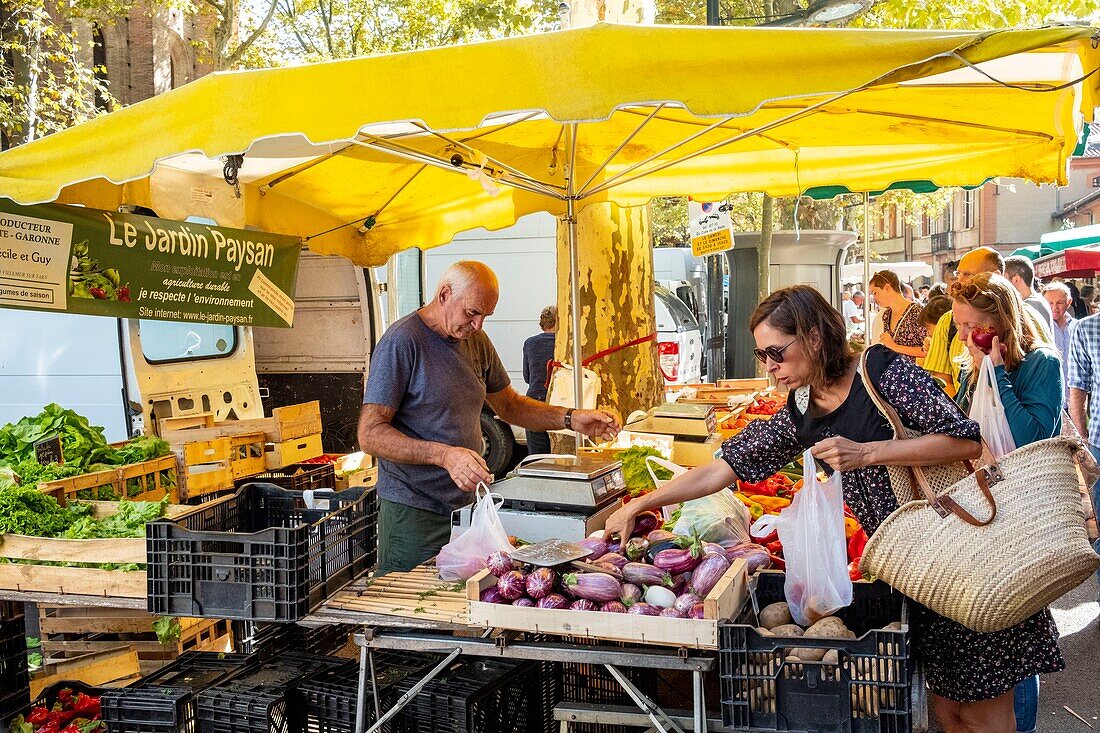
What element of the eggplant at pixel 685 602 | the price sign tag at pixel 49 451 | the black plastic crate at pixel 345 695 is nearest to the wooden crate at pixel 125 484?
the price sign tag at pixel 49 451

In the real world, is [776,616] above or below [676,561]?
below

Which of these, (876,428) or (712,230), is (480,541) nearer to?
(876,428)

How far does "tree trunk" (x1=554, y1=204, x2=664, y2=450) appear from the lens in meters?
7.57

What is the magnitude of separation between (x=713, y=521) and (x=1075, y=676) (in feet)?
10.6

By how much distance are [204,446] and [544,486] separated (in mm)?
2776

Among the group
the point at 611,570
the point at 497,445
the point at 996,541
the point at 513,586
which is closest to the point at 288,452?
the point at 513,586

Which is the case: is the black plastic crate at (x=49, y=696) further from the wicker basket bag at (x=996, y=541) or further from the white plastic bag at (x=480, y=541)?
the wicker basket bag at (x=996, y=541)

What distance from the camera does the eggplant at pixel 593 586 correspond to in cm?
293

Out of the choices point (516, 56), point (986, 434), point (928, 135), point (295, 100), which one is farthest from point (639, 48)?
point (928, 135)

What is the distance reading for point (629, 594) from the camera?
9.64 feet

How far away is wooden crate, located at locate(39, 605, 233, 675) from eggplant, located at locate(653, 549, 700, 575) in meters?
2.58

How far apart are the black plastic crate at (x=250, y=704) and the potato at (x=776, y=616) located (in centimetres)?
176

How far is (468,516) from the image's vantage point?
3.80 metres

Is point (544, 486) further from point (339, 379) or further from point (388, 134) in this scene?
point (339, 379)
